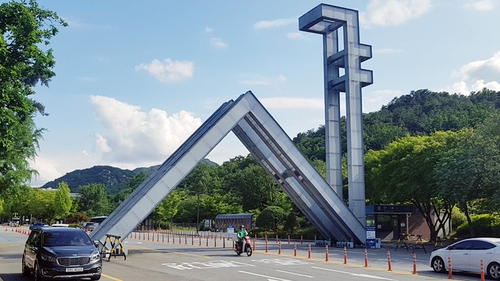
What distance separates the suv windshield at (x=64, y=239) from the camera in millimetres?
15820

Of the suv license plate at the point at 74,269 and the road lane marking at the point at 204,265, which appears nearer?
the suv license plate at the point at 74,269

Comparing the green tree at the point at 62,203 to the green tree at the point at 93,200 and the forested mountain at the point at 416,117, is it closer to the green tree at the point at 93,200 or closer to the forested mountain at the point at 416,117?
the green tree at the point at 93,200

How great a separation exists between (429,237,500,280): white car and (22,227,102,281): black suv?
40.4 feet

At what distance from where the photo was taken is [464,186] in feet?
106

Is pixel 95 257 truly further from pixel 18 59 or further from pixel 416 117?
pixel 416 117

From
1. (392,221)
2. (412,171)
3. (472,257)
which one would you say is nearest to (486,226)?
(412,171)

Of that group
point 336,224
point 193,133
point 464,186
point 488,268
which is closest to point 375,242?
point 336,224

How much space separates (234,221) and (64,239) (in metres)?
56.7

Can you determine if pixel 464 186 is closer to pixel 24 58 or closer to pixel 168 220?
pixel 24 58

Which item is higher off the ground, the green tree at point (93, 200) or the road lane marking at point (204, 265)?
the green tree at point (93, 200)

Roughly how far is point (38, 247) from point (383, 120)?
378 ft

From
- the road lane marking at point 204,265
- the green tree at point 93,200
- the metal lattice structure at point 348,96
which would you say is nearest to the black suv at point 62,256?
the road lane marking at point 204,265

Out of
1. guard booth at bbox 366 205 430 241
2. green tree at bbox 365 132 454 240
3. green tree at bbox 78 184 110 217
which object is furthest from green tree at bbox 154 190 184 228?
green tree at bbox 365 132 454 240

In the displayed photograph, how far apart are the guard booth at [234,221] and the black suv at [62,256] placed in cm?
4931
